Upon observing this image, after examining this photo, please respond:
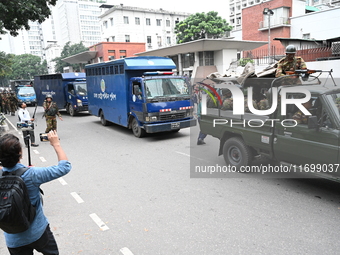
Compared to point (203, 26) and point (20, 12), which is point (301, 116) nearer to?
point (20, 12)

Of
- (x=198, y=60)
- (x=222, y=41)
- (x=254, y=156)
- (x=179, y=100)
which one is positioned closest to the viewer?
(x=254, y=156)

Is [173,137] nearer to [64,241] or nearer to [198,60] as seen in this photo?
[64,241]

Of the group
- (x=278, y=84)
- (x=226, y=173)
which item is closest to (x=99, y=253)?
(x=226, y=173)

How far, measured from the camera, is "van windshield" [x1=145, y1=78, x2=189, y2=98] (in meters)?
9.54

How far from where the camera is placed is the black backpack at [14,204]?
2.05 metres

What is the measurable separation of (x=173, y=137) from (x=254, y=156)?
460cm

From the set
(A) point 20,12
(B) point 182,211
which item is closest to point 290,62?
(B) point 182,211

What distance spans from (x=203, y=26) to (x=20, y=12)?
29.9 meters

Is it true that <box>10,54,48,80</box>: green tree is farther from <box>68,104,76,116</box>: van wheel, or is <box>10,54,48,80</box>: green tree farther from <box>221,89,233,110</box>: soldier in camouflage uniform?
<box>221,89,233,110</box>: soldier in camouflage uniform

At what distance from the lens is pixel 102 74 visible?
41.6 ft

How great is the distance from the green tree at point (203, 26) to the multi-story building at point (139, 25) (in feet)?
54.8

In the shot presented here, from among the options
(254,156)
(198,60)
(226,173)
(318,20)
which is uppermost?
(318,20)

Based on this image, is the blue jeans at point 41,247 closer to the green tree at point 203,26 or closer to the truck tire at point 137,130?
the truck tire at point 137,130

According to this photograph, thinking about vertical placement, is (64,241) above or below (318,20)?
below
